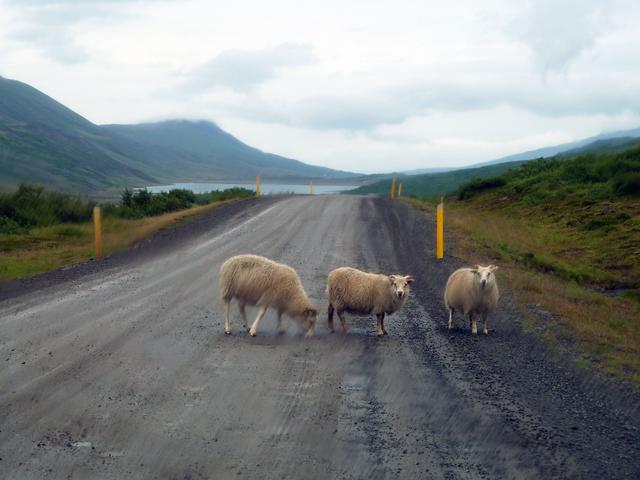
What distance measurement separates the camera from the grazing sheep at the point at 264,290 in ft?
36.7

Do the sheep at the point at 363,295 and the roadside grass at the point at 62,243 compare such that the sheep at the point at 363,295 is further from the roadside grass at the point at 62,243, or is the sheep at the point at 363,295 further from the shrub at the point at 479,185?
the shrub at the point at 479,185

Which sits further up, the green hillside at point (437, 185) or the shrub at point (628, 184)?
the shrub at point (628, 184)

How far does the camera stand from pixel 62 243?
Answer: 79.8ft

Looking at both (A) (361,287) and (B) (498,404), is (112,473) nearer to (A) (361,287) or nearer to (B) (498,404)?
(B) (498,404)

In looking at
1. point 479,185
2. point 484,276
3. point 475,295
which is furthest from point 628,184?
point 484,276

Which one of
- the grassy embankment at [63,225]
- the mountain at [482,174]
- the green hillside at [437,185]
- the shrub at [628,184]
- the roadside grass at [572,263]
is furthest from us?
the green hillside at [437,185]

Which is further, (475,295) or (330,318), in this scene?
(475,295)

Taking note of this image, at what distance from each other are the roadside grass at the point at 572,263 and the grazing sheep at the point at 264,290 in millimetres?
4027

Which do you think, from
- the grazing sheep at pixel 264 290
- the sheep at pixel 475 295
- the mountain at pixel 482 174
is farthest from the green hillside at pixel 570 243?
the mountain at pixel 482 174

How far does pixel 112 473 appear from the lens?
584 centimetres

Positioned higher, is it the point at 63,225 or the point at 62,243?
the point at 63,225

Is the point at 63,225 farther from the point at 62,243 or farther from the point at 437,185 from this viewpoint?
the point at 437,185

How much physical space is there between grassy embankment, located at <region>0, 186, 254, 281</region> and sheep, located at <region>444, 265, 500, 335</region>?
427 inches

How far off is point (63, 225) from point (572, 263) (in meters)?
19.5
